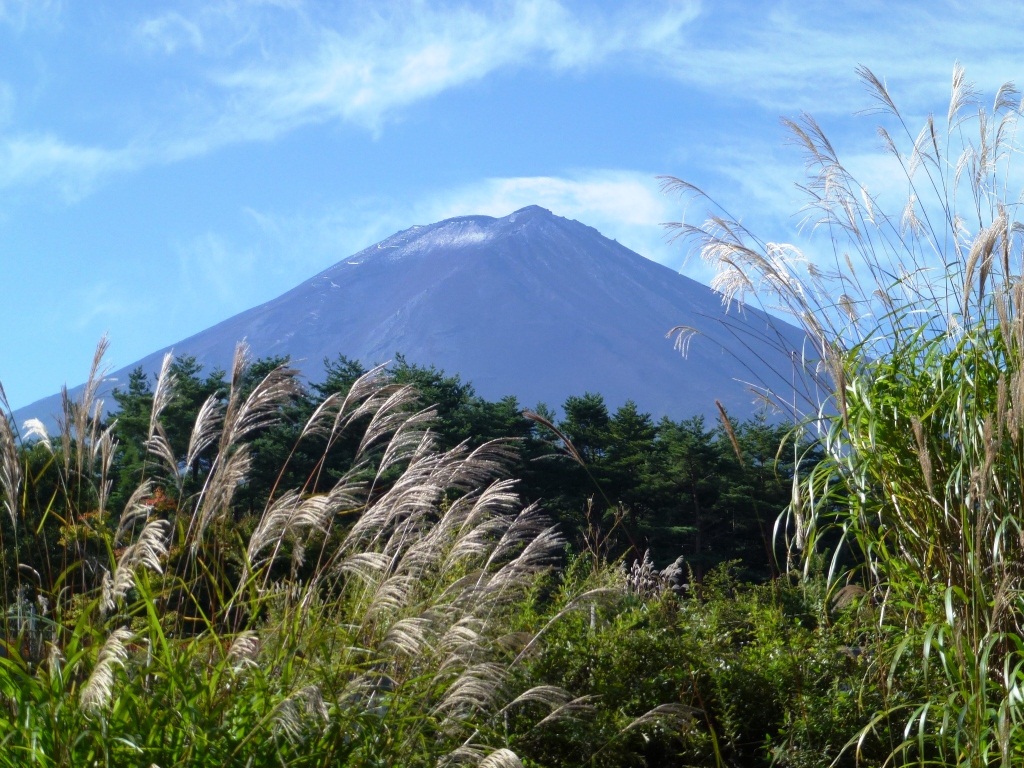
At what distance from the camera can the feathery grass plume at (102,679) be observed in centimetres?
185

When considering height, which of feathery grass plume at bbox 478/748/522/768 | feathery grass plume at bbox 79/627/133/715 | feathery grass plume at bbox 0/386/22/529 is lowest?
feathery grass plume at bbox 478/748/522/768

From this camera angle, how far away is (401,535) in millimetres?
3111

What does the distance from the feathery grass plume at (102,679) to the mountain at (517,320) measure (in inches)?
4709

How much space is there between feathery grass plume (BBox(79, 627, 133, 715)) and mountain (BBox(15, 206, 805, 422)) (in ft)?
392

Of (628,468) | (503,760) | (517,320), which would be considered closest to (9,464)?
(503,760)

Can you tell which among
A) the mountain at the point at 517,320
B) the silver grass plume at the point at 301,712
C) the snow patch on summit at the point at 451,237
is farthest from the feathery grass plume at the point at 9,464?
the snow patch on summit at the point at 451,237

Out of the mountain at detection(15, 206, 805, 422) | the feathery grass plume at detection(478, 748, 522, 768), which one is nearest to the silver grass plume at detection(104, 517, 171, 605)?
the feathery grass plume at detection(478, 748, 522, 768)

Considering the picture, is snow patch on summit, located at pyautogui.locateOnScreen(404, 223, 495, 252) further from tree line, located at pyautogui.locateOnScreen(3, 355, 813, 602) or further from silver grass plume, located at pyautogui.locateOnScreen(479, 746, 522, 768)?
silver grass plume, located at pyautogui.locateOnScreen(479, 746, 522, 768)

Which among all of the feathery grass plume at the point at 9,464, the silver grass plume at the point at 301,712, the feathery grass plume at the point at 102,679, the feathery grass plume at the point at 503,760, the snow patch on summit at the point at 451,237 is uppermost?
the snow patch on summit at the point at 451,237

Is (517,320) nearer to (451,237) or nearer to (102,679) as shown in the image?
(451,237)

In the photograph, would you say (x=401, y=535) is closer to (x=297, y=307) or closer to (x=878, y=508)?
(x=878, y=508)

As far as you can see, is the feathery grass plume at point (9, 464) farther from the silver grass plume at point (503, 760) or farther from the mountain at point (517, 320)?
the mountain at point (517, 320)

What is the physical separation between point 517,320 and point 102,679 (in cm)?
15040

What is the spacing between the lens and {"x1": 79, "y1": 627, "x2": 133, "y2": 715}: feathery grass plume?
1849mm
